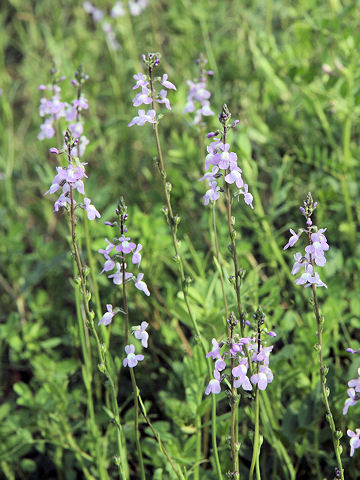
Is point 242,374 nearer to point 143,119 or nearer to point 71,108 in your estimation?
point 143,119

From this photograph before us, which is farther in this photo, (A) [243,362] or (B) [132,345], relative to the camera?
(B) [132,345]

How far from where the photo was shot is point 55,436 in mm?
2279

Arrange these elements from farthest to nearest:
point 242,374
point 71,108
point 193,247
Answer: point 193,247 < point 71,108 < point 242,374

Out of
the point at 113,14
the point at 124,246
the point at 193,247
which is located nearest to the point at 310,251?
the point at 124,246

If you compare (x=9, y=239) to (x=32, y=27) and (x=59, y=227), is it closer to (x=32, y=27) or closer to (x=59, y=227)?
(x=59, y=227)

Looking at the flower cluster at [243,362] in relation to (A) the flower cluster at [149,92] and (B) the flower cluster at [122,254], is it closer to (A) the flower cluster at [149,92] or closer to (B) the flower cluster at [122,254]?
(B) the flower cluster at [122,254]

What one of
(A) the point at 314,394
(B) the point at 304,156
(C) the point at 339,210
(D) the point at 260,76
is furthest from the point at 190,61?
(A) the point at 314,394

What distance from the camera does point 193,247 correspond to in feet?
9.63

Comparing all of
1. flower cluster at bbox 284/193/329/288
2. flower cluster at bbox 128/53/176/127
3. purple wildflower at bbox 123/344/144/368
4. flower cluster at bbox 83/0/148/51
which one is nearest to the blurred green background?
flower cluster at bbox 83/0/148/51

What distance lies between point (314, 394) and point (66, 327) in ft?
4.13

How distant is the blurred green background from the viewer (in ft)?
6.87

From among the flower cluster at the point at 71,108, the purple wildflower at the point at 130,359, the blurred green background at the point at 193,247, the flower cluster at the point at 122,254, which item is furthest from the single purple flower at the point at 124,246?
the flower cluster at the point at 71,108

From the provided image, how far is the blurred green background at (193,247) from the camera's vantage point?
2.09 metres

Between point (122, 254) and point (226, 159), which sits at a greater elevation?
point (226, 159)
